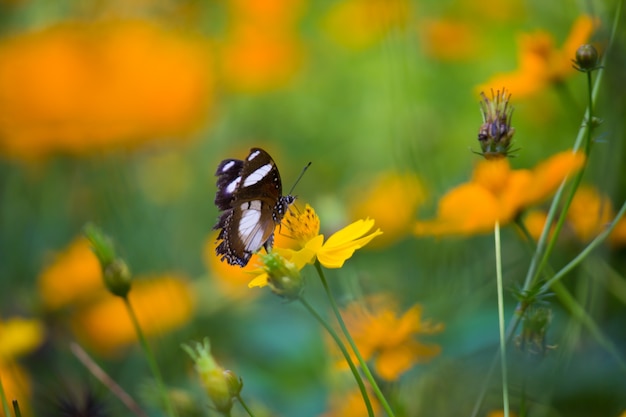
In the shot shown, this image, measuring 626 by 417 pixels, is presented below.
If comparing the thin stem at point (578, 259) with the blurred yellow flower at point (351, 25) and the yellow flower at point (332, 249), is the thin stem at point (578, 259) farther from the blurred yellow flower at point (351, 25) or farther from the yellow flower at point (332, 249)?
the blurred yellow flower at point (351, 25)

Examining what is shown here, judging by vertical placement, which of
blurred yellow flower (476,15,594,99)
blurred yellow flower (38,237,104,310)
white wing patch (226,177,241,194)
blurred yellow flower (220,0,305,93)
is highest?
blurred yellow flower (220,0,305,93)

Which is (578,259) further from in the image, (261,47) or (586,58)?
(261,47)

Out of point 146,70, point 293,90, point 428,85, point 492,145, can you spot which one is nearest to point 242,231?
point 492,145

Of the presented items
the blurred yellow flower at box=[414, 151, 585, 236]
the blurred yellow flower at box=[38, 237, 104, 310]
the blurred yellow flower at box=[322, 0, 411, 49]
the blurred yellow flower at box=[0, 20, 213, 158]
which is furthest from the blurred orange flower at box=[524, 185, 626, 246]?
the blurred yellow flower at box=[322, 0, 411, 49]

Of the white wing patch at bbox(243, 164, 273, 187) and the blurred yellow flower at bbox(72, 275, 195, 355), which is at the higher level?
the white wing patch at bbox(243, 164, 273, 187)

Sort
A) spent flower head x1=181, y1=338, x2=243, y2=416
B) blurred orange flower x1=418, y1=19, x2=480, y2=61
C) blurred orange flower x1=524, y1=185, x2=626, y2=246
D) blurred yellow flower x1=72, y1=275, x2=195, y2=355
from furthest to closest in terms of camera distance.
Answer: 1. blurred orange flower x1=418, y1=19, x2=480, y2=61
2. blurred yellow flower x1=72, y1=275, x2=195, y2=355
3. blurred orange flower x1=524, y1=185, x2=626, y2=246
4. spent flower head x1=181, y1=338, x2=243, y2=416

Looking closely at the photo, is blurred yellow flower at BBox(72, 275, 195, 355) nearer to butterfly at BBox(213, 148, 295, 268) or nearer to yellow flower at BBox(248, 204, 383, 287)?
butterfly at BBox(213, 148, 295, 268)

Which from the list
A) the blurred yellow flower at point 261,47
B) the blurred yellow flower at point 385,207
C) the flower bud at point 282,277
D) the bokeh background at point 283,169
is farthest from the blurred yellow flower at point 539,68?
the blurred yellow flower at point 261,47

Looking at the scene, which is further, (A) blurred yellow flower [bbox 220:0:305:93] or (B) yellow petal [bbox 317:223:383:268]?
(A) blurred yellow flower [bbox 220:0:305:93]
